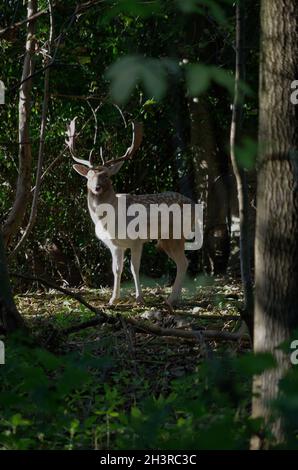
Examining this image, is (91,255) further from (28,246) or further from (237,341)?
(237,341)

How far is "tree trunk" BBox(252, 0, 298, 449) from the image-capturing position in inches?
140

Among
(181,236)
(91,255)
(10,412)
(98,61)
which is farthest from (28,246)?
(10,412)

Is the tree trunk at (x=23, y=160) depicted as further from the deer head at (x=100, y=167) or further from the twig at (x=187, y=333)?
the twig at (x=187, y=333)

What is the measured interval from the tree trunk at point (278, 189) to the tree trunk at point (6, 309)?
91.8 inches

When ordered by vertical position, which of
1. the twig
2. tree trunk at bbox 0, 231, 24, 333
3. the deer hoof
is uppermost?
tree trunk at bbox 0, 231, 24, 333

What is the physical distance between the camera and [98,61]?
12547 millimetres

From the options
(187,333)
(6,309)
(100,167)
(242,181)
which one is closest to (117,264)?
(100,167)

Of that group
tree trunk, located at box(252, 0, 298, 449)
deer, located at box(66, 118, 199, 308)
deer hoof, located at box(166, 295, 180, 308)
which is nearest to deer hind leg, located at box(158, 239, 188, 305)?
deer, located at box(66, 118, 199, 308)

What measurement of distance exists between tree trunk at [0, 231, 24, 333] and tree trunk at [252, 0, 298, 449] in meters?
2.33

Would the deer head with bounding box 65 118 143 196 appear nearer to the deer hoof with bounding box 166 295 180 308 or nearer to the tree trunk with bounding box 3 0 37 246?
the deer hoof with bounding box 166 295 180 308

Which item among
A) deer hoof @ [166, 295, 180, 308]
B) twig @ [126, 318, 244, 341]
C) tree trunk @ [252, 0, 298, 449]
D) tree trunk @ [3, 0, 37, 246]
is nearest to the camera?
tree trunk @ [252, 0, 298, 449]

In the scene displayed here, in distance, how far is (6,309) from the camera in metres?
5.48

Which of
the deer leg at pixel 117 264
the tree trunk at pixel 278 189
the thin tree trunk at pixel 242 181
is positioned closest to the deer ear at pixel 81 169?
the deer leg at pixel 117 264
